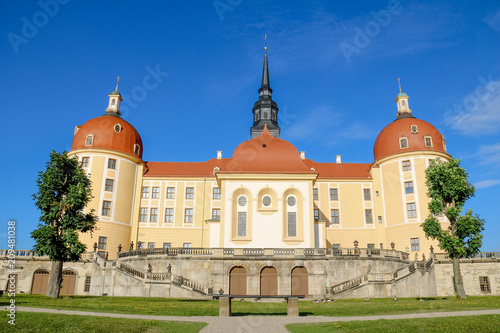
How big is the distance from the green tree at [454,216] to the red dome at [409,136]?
15146mm

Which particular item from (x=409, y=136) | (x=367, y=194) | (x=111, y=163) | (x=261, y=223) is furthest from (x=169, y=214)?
(x=409, y=136)

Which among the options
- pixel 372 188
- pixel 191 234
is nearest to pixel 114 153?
pixel 191 234

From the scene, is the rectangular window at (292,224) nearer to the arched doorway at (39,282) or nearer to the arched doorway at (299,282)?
the arched doorway at (299,282)

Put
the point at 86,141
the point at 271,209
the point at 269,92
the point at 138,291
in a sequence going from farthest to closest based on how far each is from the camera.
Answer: the point at 269,92, the point at 86,141, the point at 271,209, the point at 138,291

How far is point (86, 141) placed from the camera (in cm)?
4469

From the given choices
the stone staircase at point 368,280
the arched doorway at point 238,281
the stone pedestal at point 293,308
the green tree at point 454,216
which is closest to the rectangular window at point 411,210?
the stone staircase at point 368,280

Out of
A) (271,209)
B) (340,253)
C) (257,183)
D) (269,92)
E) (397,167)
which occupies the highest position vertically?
(269,92)

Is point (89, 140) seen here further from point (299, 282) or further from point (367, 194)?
point (367, 194)

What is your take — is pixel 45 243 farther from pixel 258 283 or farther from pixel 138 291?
pixel 258 283

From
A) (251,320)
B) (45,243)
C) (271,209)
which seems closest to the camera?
(251,320)

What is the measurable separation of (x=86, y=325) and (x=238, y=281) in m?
20.1

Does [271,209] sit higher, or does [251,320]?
[271,209]

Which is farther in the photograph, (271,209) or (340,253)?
(271,209)

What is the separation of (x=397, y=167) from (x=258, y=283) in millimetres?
23214
